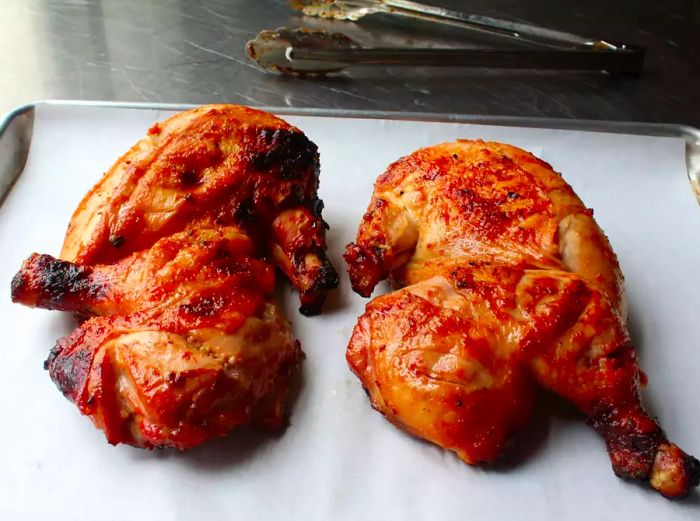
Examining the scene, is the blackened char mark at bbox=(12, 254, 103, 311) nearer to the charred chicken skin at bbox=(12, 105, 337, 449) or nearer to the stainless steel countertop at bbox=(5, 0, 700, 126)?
the charred chicken skin at bbox=(12, 105, 337, 449)

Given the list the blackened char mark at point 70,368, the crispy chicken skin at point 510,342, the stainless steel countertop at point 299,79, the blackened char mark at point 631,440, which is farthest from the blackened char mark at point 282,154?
the blackened char mark at point 631,440

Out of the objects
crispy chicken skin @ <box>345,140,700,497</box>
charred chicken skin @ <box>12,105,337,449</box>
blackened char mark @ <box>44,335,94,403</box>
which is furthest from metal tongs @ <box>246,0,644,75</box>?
blackened char mark @ <box>44,335,94,403</box>

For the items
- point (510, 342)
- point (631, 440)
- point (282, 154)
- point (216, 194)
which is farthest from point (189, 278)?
point (631, 440)

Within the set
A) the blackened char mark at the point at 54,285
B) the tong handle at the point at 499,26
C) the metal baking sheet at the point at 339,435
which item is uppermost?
the tong handle at the point at 499,26

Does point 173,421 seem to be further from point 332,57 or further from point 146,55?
point 146,55

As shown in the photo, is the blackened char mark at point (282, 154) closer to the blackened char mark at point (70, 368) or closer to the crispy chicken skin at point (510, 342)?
the crispy chicken skin at point (510, 342)

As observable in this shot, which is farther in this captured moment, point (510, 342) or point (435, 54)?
point (435, 54)

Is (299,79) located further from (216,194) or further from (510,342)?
(510,342)
